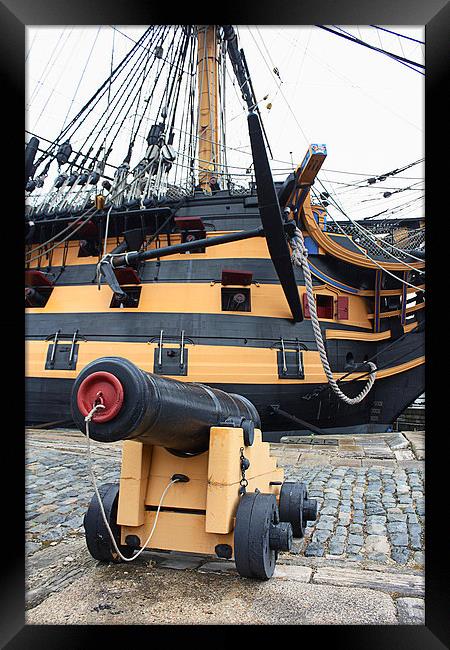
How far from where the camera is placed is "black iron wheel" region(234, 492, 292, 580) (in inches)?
120

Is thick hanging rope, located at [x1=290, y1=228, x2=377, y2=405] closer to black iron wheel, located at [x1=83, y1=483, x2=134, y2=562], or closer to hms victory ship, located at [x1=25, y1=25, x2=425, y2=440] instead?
hms victory ship, located at [x1=25, y1=25, x2=425, y2=440]

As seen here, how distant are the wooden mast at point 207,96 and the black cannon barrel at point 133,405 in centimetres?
1476

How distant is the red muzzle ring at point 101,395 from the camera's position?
2.42 meters

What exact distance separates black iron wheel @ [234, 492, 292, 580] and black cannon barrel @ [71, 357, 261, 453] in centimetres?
54

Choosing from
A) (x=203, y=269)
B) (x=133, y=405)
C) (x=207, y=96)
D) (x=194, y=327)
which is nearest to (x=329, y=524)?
(x=133, y=405)

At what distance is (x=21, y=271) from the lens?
2.62m

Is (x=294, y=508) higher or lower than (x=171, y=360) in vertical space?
lower

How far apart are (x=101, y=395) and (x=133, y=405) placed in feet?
0.48

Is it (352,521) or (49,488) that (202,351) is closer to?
(49,488)

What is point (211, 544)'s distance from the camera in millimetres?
3229

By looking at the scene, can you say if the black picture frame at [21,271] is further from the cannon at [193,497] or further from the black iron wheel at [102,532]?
the black iron wheel at [102,532]

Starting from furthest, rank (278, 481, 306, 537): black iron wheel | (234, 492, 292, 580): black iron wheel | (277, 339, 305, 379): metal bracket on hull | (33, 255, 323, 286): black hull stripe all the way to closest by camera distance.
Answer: (33, 255, 323, 286): black hull stripe < (277, 339, 305, 379): metal bracket on hull < (278, 481, 306, 537): black iron wheel < (234, 492, 292, 580): black iron wheel

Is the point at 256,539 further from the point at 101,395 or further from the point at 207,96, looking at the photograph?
the point at 207,96

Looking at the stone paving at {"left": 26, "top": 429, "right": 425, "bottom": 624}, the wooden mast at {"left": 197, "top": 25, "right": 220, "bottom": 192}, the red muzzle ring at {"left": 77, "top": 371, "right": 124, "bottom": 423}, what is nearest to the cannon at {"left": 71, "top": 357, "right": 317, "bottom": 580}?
the stone paving at {"left": 26, "top": 429, "right": 425, "bottom": 624}
